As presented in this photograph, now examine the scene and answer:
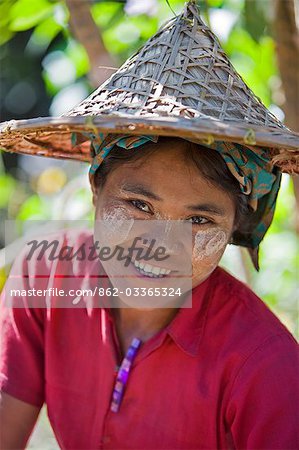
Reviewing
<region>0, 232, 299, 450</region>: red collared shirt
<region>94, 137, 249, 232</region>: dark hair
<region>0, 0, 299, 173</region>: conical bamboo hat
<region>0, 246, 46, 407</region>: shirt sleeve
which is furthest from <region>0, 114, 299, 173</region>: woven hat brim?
<region>0, 246, 46, 407</region>: shirt sleeve

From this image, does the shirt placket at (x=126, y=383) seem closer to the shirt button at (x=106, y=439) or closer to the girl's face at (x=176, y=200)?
the shirt button at (x=106, y=439)

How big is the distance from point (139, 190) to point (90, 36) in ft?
2.07

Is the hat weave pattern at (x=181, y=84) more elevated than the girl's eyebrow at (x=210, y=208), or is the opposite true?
the hat weave pattern at (x=181, y=84)

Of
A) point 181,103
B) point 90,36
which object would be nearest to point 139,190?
point 181,103

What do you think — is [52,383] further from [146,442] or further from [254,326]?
[254,326]

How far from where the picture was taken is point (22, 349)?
6.00 ft

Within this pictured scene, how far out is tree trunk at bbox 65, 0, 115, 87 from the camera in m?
1.93

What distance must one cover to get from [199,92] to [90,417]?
2.75 feet

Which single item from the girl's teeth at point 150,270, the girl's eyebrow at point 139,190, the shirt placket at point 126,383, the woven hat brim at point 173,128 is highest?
the woven hat brim at point 173,128

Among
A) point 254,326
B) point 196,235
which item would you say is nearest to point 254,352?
point 254,326

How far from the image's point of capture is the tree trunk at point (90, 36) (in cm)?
193

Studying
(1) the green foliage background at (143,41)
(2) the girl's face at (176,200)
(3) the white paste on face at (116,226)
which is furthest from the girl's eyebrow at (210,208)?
(1) the green foliage background at (143,41)

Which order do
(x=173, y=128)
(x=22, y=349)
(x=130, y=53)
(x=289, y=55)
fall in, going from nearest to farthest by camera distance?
(x=173, y=128) < (x=22, y=349) < (x=289, y=55) < (x=130, y=53)

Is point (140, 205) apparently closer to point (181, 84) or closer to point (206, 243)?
point (206, 243)
